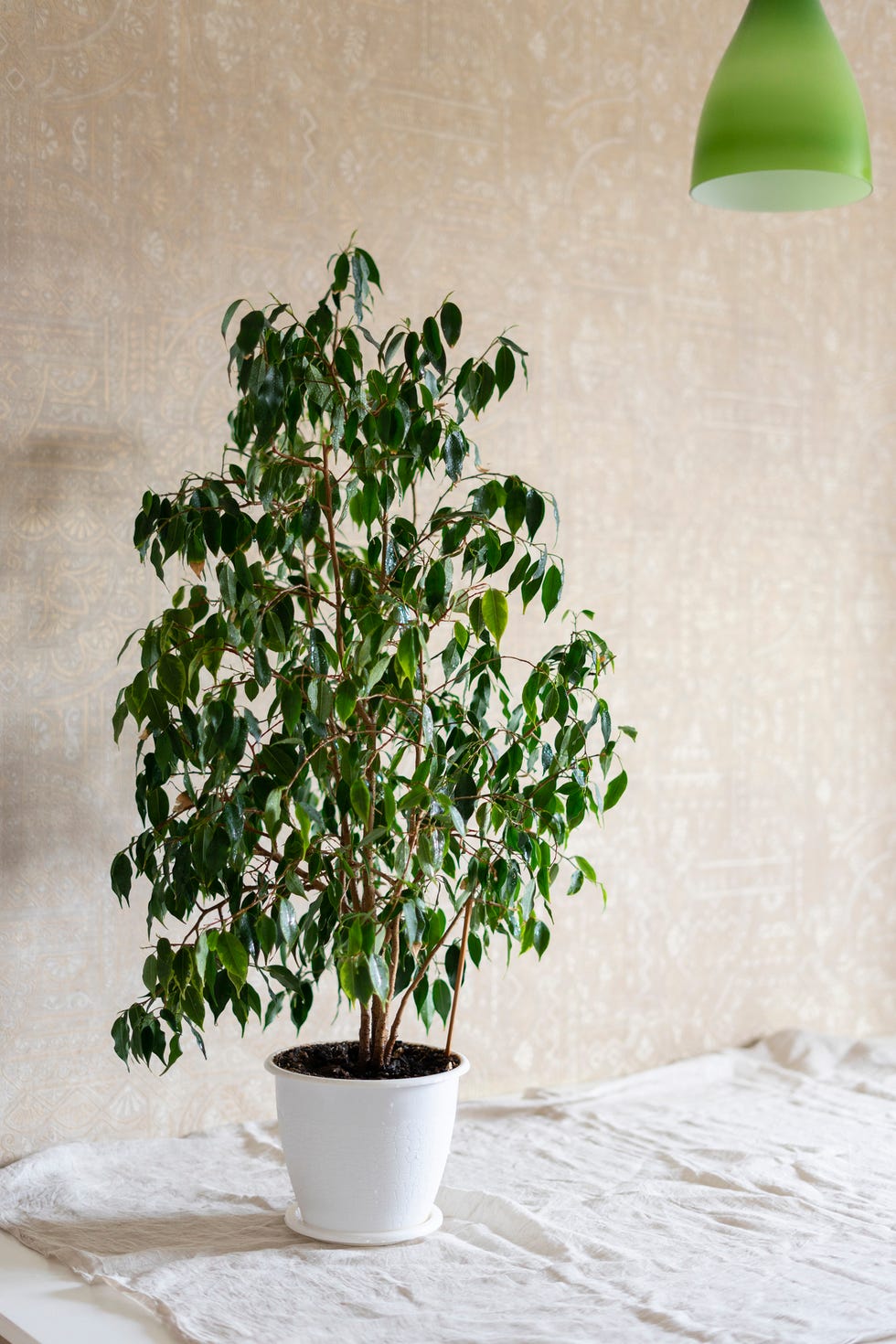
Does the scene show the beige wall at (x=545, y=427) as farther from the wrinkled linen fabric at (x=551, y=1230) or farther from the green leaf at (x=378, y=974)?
the green leaf at (x=378, y=974)

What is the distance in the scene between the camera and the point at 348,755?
66.4 inches

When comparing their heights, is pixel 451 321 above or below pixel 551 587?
above

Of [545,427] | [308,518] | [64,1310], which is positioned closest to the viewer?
[64,1310]

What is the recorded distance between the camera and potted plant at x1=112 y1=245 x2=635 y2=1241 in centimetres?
165

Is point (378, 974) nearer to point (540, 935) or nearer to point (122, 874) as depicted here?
point (540, 935)

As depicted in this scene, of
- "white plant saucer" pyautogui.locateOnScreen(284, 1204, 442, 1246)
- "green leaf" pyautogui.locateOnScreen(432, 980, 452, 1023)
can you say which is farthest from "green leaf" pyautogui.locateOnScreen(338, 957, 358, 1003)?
"white plant saucer" pyautogui.locateOnScreen(284, 1204, 442, 1246)

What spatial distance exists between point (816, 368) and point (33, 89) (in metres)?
1.48

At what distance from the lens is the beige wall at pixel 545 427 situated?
202cm

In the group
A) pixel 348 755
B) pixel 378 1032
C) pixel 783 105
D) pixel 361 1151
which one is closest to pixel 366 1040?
pixel 378 1032

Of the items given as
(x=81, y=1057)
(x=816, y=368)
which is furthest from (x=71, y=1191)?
(x=816, y=368)

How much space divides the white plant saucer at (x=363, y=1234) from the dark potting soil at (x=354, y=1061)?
0.18 metres

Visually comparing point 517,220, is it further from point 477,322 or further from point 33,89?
point 33,89

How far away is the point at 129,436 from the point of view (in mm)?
2082

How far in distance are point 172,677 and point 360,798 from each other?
25 cm
